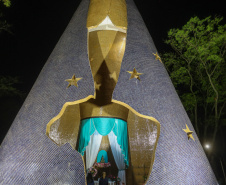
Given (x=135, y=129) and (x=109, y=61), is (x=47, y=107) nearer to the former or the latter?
(x=109, y=61)

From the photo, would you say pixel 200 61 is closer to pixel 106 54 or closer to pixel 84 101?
pixel 106 54

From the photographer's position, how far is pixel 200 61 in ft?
33.5

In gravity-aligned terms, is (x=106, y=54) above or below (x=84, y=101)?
above

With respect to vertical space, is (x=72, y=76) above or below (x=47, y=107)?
above

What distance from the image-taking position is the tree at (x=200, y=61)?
972cm

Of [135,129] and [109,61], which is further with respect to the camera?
[135,129]

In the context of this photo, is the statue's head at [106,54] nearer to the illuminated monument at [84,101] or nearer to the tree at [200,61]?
the illuminated monument at [84,101]

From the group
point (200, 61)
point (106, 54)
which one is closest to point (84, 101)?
point (106, 54)

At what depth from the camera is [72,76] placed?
4.19 meters

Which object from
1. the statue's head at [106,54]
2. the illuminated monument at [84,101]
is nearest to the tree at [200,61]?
the statue's head at [106,54]

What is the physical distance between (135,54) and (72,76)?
131cm

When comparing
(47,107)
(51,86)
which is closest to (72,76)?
(51,86)

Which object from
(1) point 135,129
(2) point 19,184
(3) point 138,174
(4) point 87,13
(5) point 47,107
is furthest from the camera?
(3) point 138,174

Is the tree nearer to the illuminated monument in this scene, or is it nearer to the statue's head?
the statue's head
